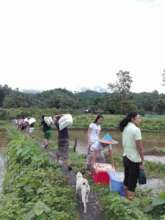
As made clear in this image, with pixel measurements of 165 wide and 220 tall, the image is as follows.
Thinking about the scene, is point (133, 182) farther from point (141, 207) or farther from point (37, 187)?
point (37, 187)

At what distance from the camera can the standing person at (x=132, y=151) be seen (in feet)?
22.8

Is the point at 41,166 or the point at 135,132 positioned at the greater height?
the point at 135,132

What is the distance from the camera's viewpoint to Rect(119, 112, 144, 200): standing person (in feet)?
22.8

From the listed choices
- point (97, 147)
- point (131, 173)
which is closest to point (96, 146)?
point (97, 147)

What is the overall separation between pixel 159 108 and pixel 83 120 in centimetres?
2289

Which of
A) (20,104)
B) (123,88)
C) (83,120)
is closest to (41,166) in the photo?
(83,120)

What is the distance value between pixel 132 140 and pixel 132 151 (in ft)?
0.67

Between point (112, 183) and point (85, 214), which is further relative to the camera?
point (112, 183)

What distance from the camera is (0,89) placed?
7412 centimetres

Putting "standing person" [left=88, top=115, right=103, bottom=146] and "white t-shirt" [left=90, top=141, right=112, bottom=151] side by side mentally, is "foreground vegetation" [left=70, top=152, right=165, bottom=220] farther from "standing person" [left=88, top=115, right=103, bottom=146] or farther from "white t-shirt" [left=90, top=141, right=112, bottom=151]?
"standing person" [left=88, top=115, right=103, bottom=146]

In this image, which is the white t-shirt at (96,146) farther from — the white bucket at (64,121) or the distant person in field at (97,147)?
the white bucket at (64,121)

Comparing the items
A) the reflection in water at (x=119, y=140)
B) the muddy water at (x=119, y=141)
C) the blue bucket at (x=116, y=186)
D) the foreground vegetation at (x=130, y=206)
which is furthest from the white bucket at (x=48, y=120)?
the blue bucket at (x=116, y=186)

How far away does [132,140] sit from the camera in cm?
698

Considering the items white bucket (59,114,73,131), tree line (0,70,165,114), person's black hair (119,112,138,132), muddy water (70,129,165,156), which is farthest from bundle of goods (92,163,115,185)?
tree line (0,70,165,114)
